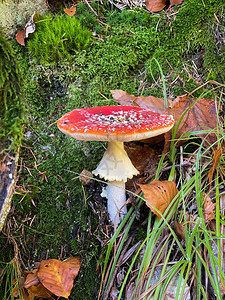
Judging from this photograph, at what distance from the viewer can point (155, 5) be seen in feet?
10.3

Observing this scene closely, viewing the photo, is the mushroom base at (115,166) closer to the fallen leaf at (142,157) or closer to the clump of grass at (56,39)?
the fallen leaf at (142,157)

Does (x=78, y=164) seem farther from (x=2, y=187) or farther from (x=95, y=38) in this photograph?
(x=95, y=38)

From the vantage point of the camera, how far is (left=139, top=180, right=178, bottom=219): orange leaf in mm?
1822

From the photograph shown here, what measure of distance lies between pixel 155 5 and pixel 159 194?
93.2 inches

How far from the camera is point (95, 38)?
9.62ft

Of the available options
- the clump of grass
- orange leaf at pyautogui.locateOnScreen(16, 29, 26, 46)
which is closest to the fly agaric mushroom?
the clump of grass

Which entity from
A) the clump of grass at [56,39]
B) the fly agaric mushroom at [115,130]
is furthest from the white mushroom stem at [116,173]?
the clump of grass at [56,39]

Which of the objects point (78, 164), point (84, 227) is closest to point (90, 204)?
point (84, 227)

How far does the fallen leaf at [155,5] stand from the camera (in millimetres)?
3125

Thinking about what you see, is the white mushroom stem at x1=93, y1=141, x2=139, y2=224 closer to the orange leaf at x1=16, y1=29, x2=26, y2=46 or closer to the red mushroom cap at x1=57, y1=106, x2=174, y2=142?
the red mushroom cap at x1=57, y1=106, x2=174, y2=142

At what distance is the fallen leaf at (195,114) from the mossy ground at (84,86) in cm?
30

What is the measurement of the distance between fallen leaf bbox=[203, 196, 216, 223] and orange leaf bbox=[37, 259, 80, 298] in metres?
1.07

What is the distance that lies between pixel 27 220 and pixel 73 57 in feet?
5.51

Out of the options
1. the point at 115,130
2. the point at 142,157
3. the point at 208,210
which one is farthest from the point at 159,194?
the point at 142,157
